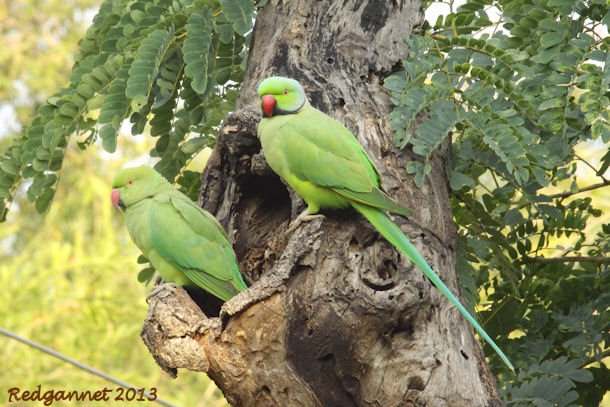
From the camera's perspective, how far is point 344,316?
2.53 metres

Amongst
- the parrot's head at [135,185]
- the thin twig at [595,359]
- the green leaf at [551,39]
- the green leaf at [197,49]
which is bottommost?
the thin twig at [595,359]

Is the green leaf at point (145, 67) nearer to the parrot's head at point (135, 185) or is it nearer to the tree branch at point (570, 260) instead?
the parrot's head at point (135, 185)

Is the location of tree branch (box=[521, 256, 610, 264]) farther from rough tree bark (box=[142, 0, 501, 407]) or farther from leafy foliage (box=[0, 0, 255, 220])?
leafy foliage (box=[0, 0, 255, 220])

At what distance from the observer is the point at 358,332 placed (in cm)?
252

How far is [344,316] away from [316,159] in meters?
0.70

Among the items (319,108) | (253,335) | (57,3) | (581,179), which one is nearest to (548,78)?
(319,108)

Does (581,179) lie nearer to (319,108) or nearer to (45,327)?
(319,108)

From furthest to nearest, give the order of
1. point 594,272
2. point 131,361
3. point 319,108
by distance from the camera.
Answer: point 131,361
point 594,272
point 319,108

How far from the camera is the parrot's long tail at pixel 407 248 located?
2.65m

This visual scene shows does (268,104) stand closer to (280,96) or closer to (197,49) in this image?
(280,96)

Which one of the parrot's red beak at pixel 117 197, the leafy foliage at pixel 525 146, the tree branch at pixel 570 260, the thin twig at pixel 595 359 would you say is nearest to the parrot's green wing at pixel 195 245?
the parrot's red beak at pixel 117 197

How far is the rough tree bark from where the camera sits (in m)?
2.55

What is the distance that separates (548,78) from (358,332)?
4.05 ft

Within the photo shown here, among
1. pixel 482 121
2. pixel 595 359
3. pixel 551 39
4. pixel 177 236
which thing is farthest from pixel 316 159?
pixel 595 359
